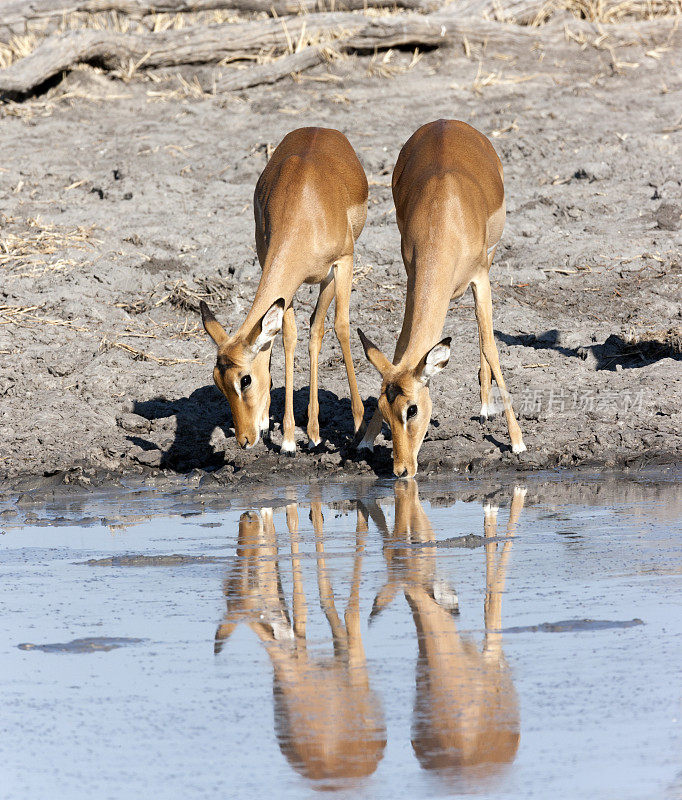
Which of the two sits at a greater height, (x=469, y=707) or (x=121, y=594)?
(x=469, y=707)

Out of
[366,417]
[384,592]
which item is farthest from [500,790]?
[366,417]

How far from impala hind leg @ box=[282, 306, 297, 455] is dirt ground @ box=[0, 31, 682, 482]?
6.5 inches

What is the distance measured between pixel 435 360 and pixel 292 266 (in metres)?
1.70

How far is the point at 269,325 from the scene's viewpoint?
28.9 ft

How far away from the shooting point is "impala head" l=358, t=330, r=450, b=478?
27.0 feet

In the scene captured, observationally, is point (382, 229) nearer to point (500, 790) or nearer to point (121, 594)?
point (121, 594)

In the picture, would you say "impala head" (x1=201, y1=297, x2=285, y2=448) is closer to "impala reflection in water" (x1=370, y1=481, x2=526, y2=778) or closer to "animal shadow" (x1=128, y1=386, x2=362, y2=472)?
"animal shadow" (x1=128, y1=386, x2=362, y2=472)

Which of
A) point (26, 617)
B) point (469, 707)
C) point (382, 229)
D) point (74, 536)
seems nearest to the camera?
point (469, 707)

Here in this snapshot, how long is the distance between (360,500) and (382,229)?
5.82 metres

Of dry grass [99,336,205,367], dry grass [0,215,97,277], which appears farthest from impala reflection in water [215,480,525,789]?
dry grass [0,215,97,277]

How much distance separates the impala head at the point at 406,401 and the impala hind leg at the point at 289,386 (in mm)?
1409

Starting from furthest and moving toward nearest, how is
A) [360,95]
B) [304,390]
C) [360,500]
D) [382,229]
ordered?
[360,95] → [382,229] → [304,390] → [360,500]

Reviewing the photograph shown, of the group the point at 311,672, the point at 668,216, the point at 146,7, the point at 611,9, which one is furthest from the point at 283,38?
the point at 311,672

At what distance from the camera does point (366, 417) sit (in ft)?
33.7
